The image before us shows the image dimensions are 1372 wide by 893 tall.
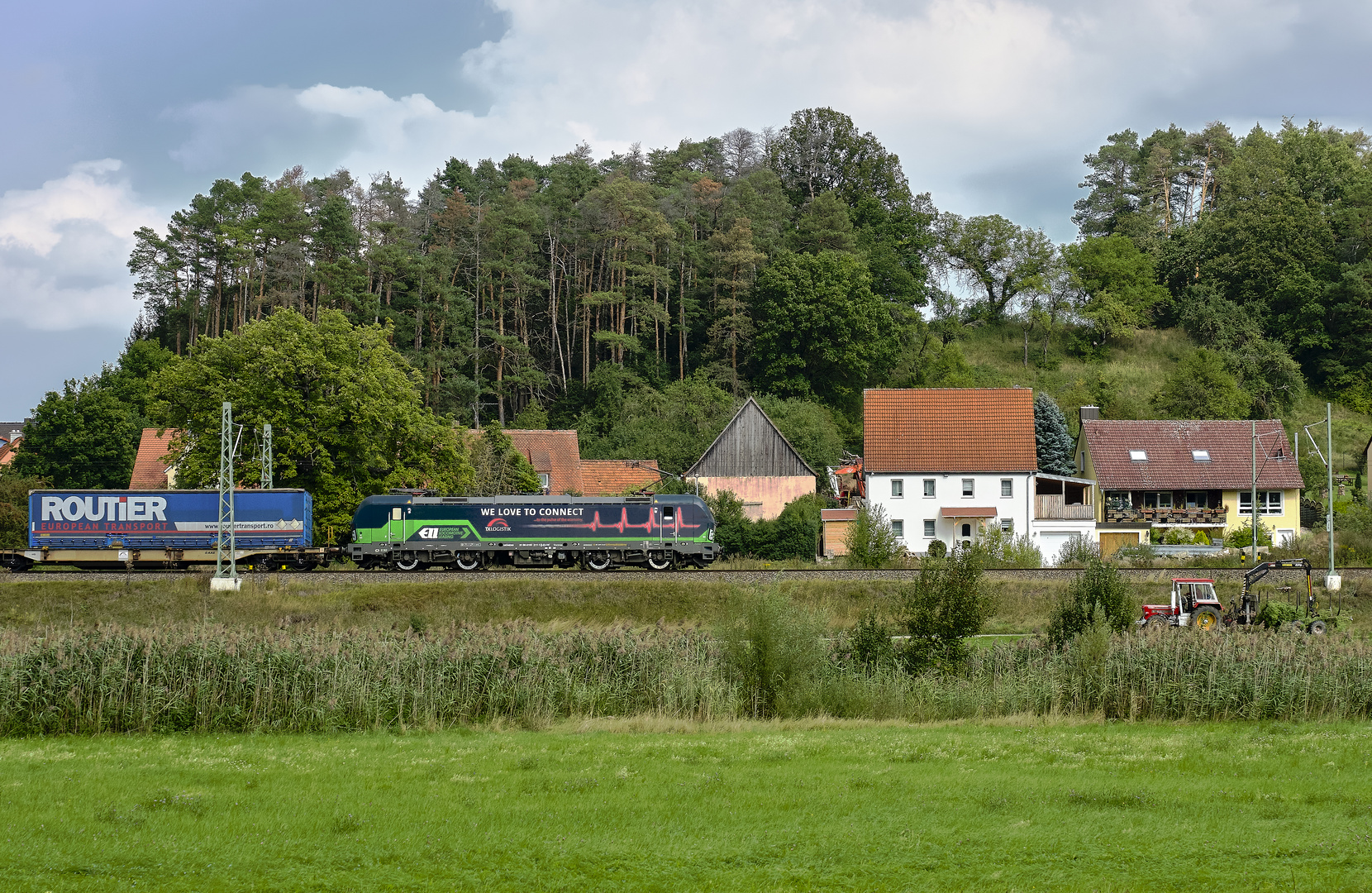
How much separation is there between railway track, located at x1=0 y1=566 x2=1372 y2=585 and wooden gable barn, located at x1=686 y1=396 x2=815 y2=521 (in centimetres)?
1950

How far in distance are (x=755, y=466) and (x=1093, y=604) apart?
35.2 metres

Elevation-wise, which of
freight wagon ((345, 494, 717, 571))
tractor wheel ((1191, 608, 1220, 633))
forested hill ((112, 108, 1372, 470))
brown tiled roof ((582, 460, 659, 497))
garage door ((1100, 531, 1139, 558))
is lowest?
tractor wheel ((1191, 608, 1220, 633))

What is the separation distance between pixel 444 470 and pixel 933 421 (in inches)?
907

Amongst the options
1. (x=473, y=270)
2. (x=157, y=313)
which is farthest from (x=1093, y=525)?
(x=157, y=313)

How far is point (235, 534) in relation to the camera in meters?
37.8

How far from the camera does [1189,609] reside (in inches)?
1121

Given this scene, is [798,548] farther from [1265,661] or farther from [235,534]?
[1265,661]

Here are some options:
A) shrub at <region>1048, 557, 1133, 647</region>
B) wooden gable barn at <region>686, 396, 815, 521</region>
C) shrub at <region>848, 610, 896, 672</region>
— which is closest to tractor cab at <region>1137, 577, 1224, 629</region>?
shrub at <region>1048, 557, 1133, 647</region>

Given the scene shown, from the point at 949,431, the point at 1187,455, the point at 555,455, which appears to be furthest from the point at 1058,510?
the point at 555,455

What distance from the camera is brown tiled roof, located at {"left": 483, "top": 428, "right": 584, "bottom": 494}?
60469mm

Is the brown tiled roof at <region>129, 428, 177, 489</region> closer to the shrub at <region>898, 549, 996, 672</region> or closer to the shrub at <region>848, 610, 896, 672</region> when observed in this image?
the shrub at <region>848, 610, 896, 672</region>

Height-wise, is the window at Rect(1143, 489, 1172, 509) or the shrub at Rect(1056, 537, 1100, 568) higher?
the window at Rect(1143, 489, 1172, 509)

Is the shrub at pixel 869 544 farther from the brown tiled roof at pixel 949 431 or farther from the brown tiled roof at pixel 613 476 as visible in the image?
the brown tiled roof at pixel 613 476

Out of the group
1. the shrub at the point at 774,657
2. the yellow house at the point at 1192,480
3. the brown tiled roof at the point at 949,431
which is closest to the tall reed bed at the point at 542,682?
the shrub at the point at 774,657
